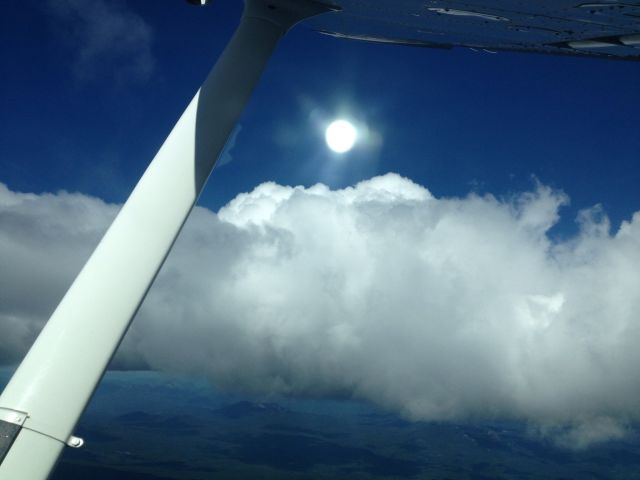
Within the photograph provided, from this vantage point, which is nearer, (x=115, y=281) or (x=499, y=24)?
(x=115, y=281)

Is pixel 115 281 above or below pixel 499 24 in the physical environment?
below

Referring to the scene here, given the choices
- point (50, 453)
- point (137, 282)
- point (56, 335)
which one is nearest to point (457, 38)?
point (137, 282)

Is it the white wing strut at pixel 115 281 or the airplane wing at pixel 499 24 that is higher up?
the airplane wing at pixel 499 24

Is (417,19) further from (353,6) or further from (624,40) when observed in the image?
(624,40)

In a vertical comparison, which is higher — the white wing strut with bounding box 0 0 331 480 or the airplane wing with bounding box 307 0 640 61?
the airplane wing with bounding box 307 0 640 61

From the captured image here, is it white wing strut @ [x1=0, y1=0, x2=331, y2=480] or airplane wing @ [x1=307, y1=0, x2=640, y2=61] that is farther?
airplane wing @ [x1=307, y1=0, x2=640, y2=61]

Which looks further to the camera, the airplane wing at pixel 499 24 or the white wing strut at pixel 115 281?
the airplane wing at pixel 499 24
